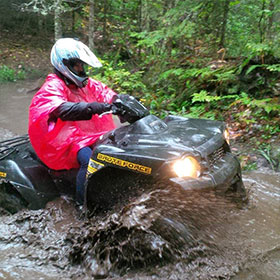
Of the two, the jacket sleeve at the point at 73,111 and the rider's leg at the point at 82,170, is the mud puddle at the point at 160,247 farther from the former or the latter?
the jacket sleeve at the point at 73,111

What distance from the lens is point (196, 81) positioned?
7418mm

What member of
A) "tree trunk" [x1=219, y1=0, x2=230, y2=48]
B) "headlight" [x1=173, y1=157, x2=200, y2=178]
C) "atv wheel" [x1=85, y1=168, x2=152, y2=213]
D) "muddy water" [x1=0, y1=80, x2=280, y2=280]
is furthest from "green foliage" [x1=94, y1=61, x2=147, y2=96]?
"headlight" [x1=173, y1=157, x2=200, y2=178]

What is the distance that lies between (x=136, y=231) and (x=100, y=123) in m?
1.54

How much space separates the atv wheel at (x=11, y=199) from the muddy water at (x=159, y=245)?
1.38ft

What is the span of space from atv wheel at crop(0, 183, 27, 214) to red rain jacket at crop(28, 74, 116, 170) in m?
0.60

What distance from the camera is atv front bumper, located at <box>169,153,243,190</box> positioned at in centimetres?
243

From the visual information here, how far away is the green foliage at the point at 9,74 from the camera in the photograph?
13.4 metres

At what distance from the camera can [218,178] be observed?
8.46ft

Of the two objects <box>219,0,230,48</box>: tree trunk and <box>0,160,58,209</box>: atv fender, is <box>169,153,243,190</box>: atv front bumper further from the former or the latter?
<box>219,0,230,48</box>: tree trunk

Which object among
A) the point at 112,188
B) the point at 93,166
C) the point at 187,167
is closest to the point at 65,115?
the point at 93,166

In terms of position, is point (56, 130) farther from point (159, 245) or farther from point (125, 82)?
point (125, 82)

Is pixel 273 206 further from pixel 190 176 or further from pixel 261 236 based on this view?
pixel 190 176

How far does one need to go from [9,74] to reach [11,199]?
36.9ft

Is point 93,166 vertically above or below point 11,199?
above
